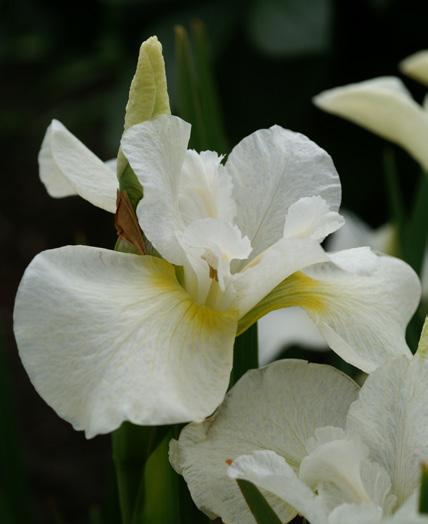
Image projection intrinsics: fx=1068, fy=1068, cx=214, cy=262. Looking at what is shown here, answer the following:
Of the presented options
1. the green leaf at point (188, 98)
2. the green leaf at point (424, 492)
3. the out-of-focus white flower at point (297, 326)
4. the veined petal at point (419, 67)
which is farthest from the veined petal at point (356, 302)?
the out-of-focus white flower at point (297, 326)

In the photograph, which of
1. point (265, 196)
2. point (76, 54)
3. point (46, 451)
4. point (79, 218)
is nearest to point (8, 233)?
point (79, 218)

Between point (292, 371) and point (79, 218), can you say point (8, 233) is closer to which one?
point (79, 218)

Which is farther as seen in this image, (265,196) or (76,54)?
(76,54)

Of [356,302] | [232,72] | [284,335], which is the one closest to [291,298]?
[356,302]

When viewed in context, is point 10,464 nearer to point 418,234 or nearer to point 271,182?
point 418,234

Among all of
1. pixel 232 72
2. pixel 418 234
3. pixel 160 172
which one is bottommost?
pixel 232 72

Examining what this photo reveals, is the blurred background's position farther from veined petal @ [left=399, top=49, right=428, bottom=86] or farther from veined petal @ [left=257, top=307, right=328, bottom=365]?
veined petal @ [left=399, top=49, right=428, bottom=86]

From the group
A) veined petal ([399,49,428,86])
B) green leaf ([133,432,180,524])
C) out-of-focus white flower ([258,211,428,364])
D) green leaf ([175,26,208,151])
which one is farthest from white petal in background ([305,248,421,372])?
out-of-focus white flower ([258,211,428,364])
